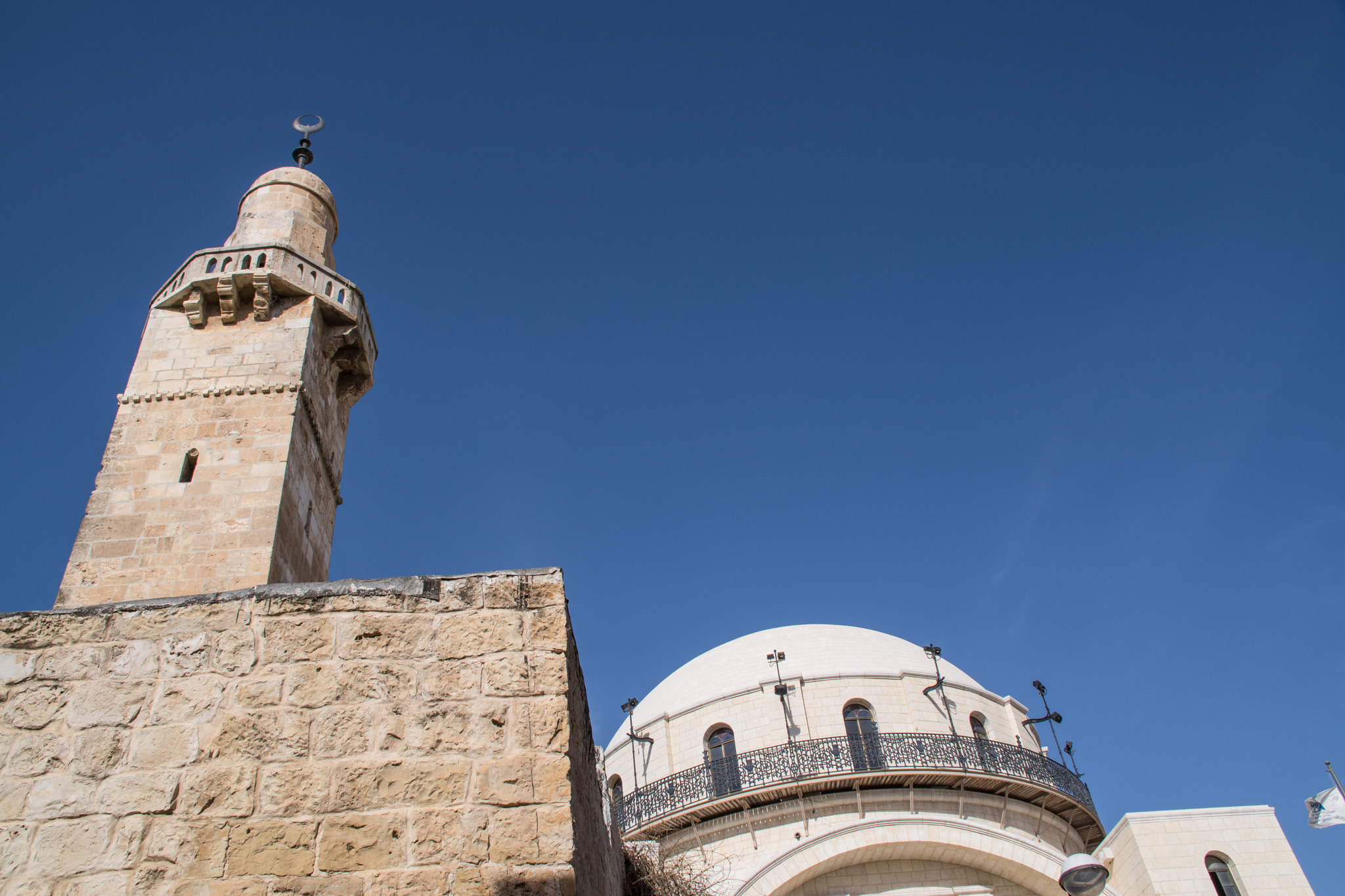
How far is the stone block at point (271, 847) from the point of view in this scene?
3.53 meters

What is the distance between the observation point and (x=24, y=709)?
12.6ft

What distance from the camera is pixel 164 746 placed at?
12.3 feet

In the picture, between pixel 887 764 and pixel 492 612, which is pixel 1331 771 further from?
pixel 492 612

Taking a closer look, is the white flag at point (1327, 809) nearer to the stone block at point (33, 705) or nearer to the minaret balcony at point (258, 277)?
the minaret balcony at point (258, 277)

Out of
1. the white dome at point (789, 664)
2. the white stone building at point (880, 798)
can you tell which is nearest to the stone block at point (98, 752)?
the white stone building at point (880, 798)

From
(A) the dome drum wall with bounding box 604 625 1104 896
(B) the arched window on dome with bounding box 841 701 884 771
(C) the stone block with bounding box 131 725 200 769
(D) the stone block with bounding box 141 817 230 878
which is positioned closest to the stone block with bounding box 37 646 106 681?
(C) the stone block with bounding box 131 725 200 769

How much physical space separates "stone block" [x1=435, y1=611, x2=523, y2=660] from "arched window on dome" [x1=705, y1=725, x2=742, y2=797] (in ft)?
47.8

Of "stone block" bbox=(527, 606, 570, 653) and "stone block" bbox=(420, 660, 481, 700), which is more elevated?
"stone block" bbox=(527, 606, 570, 653)

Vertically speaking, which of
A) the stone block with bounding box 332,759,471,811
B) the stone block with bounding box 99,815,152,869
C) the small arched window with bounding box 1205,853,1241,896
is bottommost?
the stone block with bounding box 99,815,152,869

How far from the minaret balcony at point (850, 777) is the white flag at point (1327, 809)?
3.78 metres

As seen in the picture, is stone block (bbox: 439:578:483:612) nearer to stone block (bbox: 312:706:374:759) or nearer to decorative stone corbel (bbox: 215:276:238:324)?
stone block (bbox: 312:706:374:759)

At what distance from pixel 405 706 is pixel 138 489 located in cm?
654

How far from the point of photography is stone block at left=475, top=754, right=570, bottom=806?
145 inches

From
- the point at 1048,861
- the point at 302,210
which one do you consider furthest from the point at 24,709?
the point at 1048,861
